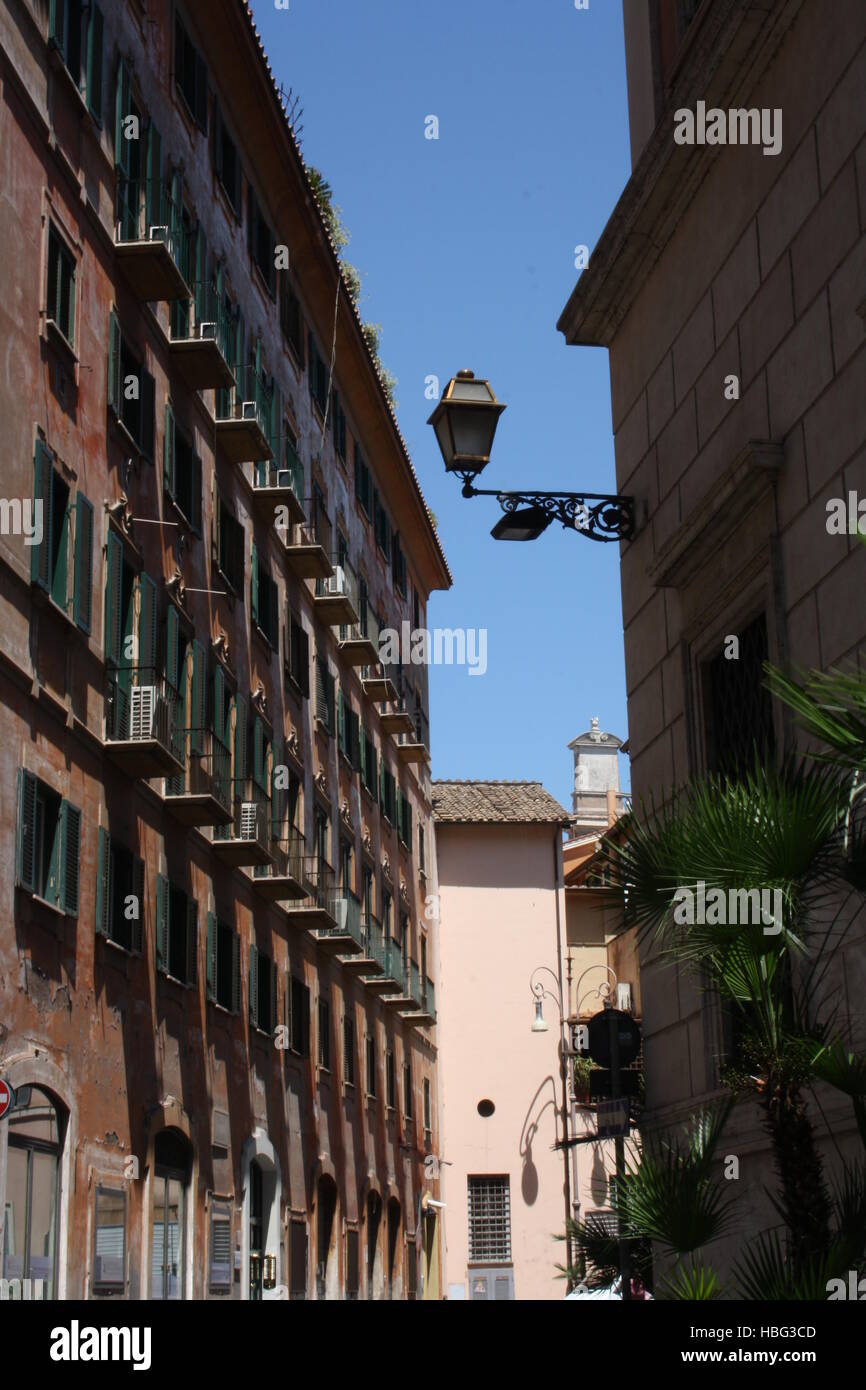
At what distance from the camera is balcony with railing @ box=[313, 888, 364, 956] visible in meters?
32.8

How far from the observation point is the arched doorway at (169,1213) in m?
22.0

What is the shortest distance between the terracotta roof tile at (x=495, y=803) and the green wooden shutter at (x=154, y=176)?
2839 cm

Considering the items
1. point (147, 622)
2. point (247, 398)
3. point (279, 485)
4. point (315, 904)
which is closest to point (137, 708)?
point (147, 622)

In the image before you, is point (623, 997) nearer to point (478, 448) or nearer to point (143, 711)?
point (143, 711)

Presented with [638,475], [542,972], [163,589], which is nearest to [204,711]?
[163,589]

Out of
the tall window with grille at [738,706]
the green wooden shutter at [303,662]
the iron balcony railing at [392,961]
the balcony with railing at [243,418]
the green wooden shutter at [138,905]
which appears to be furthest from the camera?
the iron balcony railing at [392,961]

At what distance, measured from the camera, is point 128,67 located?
23.2 metres

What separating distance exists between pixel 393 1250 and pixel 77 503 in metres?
24.6

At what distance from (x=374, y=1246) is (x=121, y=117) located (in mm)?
23943

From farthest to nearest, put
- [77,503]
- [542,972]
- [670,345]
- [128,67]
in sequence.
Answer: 1. [542,972]
2. [128,67]
3. [77,503]
4. [670,345]

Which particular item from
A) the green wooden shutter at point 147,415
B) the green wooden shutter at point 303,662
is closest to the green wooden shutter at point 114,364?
the green wooden shutter at point 147,415

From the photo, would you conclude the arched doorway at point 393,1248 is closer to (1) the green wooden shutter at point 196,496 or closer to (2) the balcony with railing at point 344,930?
(2) the balcony with railing at point 344,930
